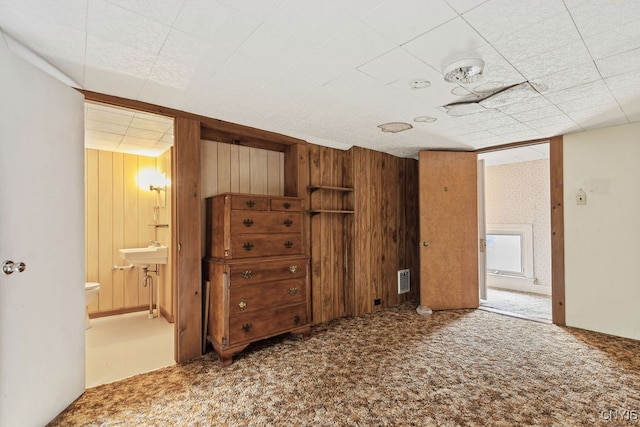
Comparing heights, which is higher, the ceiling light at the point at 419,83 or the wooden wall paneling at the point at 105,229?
the ceiling light at the point at 419,83

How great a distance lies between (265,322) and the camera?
9.28ft

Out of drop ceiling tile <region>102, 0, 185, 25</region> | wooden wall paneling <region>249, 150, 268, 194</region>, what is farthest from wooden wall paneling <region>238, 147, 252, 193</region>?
drop ceiling tile <region>102, 0, 185, 25</region>

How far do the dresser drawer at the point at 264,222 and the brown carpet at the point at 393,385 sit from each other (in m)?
1.09

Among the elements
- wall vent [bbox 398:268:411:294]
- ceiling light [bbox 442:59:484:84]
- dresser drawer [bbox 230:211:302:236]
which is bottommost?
wall vent [bbox 398:268:411:294]

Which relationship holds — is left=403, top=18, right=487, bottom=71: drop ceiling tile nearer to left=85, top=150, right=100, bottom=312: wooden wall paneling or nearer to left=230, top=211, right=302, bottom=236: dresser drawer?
left=230, top=211, right=302, bottom=236: dresser drawer

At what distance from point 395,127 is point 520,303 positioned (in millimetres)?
3218

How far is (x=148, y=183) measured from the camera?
432 cm

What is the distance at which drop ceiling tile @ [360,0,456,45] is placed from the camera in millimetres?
1383

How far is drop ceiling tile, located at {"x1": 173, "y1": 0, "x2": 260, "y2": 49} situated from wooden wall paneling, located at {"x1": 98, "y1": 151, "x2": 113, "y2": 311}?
3248mm

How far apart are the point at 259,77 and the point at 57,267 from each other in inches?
68.2

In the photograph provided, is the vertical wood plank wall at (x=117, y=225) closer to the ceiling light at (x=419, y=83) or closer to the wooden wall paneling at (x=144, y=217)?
the wooden wall paneling at (x=144, y=217)

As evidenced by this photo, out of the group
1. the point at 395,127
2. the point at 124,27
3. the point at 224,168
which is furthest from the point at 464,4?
the point at 224,168

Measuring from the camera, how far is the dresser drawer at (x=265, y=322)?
2.64m

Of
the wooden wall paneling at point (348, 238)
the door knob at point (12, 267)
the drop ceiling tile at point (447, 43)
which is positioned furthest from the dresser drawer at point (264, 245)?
the drop ceiling tile at point (447, 43)
